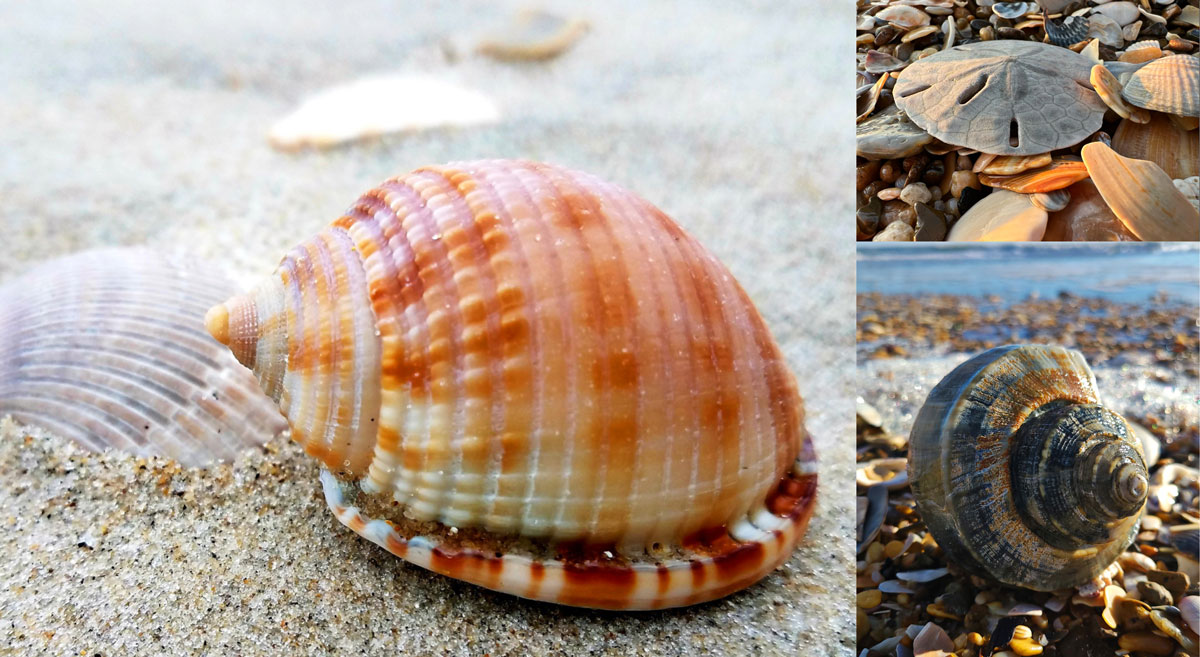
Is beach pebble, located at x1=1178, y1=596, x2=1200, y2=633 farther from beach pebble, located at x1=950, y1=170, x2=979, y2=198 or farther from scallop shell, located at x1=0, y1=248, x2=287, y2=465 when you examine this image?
scallop shell, located at x1=0, y1=248, x2=287, y2=465

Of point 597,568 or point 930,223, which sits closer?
point 597,568

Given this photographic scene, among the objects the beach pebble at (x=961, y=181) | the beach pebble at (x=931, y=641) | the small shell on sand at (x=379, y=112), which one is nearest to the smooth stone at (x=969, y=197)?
the beach pebble at (x=961, y=181)

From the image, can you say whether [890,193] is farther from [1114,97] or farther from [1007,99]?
[1114,97]

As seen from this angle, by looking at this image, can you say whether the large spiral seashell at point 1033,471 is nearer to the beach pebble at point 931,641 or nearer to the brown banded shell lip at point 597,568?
the beach pebble at point 931,641

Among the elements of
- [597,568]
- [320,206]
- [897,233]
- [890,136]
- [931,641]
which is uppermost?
[890,136]

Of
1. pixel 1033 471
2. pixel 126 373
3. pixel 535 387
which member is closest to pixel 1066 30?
pixel 1033 471

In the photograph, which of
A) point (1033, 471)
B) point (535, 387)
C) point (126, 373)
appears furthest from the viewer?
point (126, 373)
